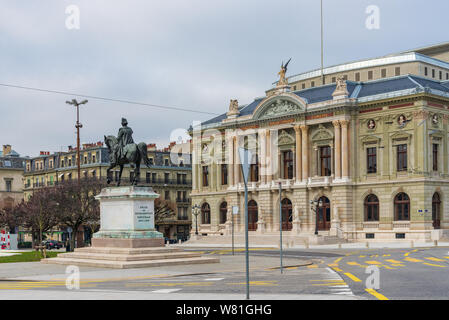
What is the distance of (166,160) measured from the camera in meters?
118

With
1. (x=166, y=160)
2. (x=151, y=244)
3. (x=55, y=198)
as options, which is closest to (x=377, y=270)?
(x=151, y=244)

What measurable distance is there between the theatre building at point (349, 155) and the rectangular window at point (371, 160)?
115mm

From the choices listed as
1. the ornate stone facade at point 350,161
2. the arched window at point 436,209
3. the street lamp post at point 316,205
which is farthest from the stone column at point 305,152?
the arched window at point 436,209

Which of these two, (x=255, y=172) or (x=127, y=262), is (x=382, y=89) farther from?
(x=127, y=262)

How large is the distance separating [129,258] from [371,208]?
4807 cm

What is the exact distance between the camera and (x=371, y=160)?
7462 cm

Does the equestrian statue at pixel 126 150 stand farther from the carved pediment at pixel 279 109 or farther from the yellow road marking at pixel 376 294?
the carved pediment at pixel 279 109

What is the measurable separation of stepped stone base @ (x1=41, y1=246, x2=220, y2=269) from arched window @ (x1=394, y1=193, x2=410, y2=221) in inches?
1627

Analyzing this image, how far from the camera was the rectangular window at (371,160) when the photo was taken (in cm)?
7425

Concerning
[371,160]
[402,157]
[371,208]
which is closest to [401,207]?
[371,208]

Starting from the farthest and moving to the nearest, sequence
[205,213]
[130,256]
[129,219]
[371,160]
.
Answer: [205,213]
[371,160]
[129,219]
[130,256]

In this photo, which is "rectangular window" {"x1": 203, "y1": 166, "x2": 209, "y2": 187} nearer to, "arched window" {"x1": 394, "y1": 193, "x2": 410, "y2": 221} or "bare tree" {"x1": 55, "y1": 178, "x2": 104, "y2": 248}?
"bare tree" {"x1": 55, "y1": 178, "x2": 104, "y2": 248}
